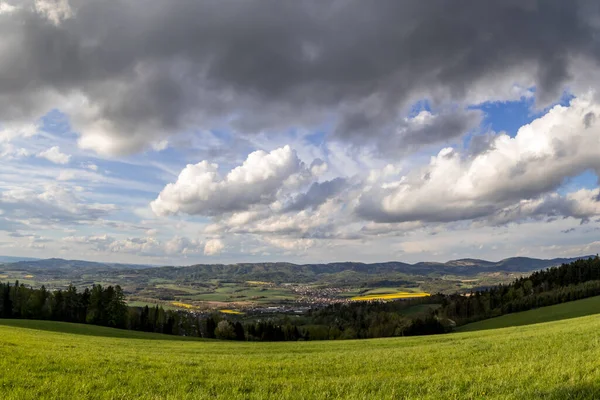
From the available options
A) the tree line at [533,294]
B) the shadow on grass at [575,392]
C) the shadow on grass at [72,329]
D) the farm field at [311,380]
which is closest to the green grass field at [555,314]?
the tree line at [533,294]

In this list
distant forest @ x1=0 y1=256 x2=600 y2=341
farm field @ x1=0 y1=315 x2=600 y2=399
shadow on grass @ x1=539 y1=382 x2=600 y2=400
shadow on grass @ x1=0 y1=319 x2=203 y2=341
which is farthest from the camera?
distant forest @ x1=0 y1=256 x2=600 y2=341

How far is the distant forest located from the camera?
97.4m

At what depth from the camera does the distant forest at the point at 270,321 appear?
9744 cm

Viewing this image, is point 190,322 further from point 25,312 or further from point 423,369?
point 423,369

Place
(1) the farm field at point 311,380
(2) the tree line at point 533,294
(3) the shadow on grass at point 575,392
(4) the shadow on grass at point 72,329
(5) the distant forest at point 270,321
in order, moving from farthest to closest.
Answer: (2) the tree line at point 533,294 → (5) the distant forest at point 270,321 → (4) the shadow on grass at point 72,329 → (1) the farm field at point 311,380 → (3) the shadow on grass at point 575,392

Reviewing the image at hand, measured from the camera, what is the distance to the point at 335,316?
178250 millimetres

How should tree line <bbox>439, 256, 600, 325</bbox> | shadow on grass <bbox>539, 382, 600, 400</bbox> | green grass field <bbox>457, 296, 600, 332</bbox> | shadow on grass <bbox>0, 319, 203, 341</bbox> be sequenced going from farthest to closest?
→ tree line <bbox>439, 256, 600, 325</bbox> → green grass field <bbox>457, 296, 600, 332</bbox> → shadow on grass <bbox>0, 319, 203, 341</bbox> → shadow on grass <bbox>539, 382, 600, 400</bbox>

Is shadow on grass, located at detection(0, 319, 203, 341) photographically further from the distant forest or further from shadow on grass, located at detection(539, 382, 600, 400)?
shadow on grass, located at detection(539, 382, 600, 400)

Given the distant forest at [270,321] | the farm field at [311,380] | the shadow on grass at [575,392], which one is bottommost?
the distant forest at [270,321]

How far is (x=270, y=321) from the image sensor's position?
124000 mm

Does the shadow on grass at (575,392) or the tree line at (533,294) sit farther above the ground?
the shadow on grass at (575,392)

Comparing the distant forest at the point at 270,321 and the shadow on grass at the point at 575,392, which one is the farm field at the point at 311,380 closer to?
the shadow on grass at the point at 575,392

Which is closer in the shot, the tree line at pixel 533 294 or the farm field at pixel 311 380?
the farm field at pixel 311 380

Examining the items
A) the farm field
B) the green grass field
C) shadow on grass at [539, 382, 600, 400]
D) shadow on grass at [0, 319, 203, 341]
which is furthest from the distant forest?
shadow on grass at [539, 382, 600, 400]
